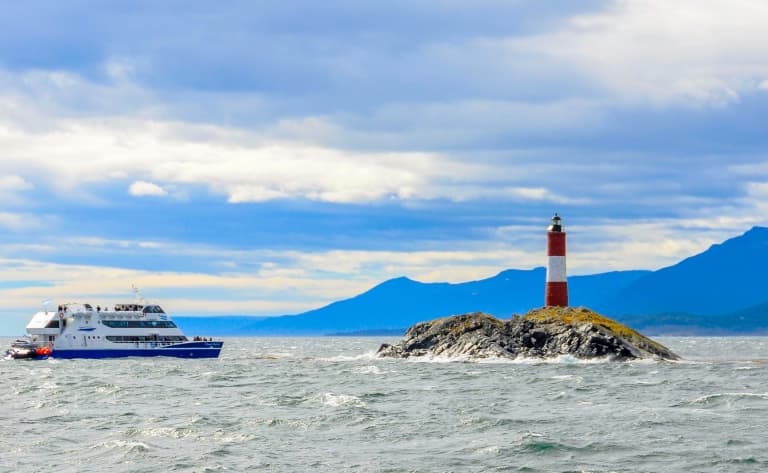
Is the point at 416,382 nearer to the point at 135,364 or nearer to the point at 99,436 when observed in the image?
the point at 99,436

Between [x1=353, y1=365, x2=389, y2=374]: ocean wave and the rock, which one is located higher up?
the rock

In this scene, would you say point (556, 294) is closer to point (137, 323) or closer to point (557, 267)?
point (557, 267)

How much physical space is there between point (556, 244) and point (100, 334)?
160 feet

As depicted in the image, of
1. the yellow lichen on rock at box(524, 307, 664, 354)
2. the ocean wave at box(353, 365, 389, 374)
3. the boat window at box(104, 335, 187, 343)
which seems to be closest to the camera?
the ocean wave at box(353, 365, 389, 374)

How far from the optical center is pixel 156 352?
120000 mm

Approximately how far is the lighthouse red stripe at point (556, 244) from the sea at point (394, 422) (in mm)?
24264

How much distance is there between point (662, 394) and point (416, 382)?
1831 cm

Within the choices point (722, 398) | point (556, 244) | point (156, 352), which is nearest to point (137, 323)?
point (156, 352)

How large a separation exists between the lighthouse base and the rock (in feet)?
5.04

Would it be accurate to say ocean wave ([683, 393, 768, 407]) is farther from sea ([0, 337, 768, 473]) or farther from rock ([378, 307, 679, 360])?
rock ([378, 307, 679, 360])

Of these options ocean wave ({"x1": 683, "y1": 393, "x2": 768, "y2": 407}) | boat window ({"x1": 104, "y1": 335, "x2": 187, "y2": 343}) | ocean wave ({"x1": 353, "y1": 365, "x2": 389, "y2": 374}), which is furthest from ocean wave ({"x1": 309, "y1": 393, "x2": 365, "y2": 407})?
boat window ({"x1": 104, "y1": 335, "x2": 187, "y2": 343})

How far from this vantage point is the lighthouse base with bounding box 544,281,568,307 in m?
110

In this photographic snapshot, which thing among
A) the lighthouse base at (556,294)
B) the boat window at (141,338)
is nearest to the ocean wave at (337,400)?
the lighthouse base at (556,294)

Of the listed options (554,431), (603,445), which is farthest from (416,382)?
(603,445)
